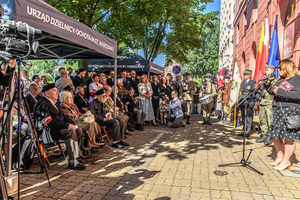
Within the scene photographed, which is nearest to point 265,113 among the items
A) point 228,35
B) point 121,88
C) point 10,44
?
point 121,88

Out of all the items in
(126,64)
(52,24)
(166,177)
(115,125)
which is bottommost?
(166,177)

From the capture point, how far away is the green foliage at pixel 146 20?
11.3 m

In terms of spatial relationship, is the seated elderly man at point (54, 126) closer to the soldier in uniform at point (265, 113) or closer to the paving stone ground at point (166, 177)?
the paving stone ground at point (166, 177)

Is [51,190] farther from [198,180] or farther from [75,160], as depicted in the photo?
[198,180]

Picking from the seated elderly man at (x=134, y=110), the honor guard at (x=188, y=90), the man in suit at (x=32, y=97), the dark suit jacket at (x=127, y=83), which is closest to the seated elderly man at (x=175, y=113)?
the seated elderly man at (x=134, y=110)

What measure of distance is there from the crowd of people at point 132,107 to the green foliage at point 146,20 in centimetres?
361

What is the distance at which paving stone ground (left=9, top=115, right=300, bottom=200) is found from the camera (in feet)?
11.4

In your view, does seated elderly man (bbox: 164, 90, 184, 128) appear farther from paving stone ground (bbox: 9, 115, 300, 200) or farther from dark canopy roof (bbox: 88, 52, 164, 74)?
dark canopy roof (bbox: 88, 52, 164, 74)

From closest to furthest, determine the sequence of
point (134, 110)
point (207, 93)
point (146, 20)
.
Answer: point (134, 110) < point (207, 93) < point (146, 20)

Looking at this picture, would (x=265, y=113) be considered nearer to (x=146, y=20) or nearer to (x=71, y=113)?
(x=71, y=113)

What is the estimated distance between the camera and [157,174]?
14.0ft

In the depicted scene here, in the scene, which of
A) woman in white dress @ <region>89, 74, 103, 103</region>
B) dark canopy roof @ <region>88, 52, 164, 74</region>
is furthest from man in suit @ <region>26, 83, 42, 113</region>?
dark canopy roof @ <region>88, 52, 164, 74</region>

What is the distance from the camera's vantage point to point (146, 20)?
16375mm

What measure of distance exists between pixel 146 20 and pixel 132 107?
31.5 feet
